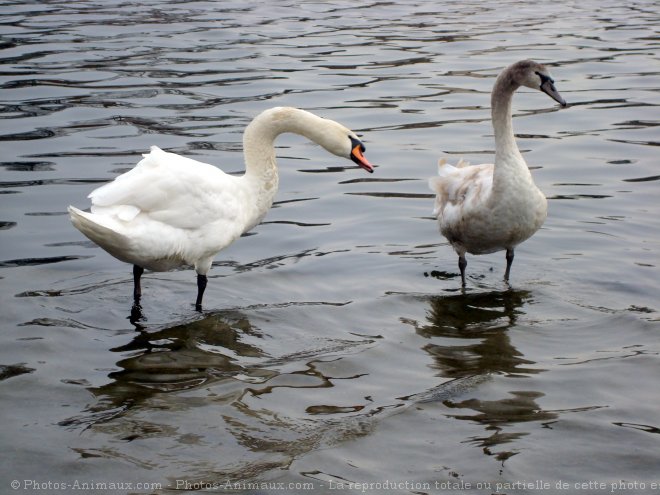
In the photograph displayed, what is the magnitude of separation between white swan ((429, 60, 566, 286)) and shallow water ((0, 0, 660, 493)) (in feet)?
1.25

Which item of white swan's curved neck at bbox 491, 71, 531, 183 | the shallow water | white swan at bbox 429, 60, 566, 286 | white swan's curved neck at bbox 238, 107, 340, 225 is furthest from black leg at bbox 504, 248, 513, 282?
white swan's curved neck at bbox 238, 107, 340, 225

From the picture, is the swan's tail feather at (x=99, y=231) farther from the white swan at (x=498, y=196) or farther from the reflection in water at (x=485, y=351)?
the white swan at (x=498, y=196)

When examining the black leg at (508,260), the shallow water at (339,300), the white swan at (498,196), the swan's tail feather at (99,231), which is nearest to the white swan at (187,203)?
the swan's tail feather at (99,231)

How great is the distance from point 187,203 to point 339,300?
1381mm

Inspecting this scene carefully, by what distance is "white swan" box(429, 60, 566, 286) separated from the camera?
7773mm

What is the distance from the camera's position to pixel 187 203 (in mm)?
6938

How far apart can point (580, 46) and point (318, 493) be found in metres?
13.1

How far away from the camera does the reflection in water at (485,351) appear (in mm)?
5562

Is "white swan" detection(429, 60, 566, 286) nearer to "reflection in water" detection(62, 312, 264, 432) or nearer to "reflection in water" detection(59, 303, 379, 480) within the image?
"reflection in water" detection(59, 303, 379, 480)

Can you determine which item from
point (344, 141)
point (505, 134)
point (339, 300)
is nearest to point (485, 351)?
point (339, 300)

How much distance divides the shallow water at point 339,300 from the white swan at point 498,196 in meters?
0.38

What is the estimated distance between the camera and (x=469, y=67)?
15.3m

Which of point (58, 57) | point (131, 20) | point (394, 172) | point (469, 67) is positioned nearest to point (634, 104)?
point (469, 67)

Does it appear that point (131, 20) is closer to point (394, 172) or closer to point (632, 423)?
point (394, 172)
